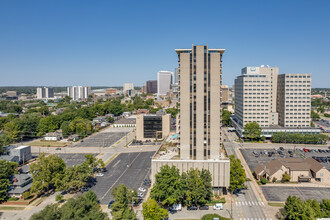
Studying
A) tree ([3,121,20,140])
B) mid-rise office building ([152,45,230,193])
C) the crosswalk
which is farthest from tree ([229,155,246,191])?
tree ([3,121,20,140])

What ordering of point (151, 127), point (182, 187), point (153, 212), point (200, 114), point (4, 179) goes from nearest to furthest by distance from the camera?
1. point (153, 212)
2. point (182, 187)
3. point (4, 179)
4. point (200, 114)
5. point (151, 127)

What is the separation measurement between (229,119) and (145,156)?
231ft

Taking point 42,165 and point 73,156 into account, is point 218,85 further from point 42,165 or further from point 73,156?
point 73,156

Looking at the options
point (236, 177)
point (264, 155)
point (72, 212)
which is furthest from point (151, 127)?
point (72, 212)

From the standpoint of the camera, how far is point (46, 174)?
170 ft

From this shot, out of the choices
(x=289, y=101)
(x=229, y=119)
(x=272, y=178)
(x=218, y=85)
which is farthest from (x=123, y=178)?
(x=229, y=119)

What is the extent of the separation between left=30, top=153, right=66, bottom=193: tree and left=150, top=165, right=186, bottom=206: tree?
75.5 feet

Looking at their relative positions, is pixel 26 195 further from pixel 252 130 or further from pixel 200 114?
pixel 252 130

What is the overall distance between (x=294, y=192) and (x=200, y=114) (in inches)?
1100

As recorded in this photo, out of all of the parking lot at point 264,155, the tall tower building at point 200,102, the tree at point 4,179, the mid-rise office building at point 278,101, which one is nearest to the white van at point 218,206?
the tall tower building at point 200,102

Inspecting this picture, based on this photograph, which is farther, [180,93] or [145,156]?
[145,156]

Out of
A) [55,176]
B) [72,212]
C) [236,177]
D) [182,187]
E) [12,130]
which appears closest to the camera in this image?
[72,212]

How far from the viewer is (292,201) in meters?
39.3

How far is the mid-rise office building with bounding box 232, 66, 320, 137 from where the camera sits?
99.2 m
